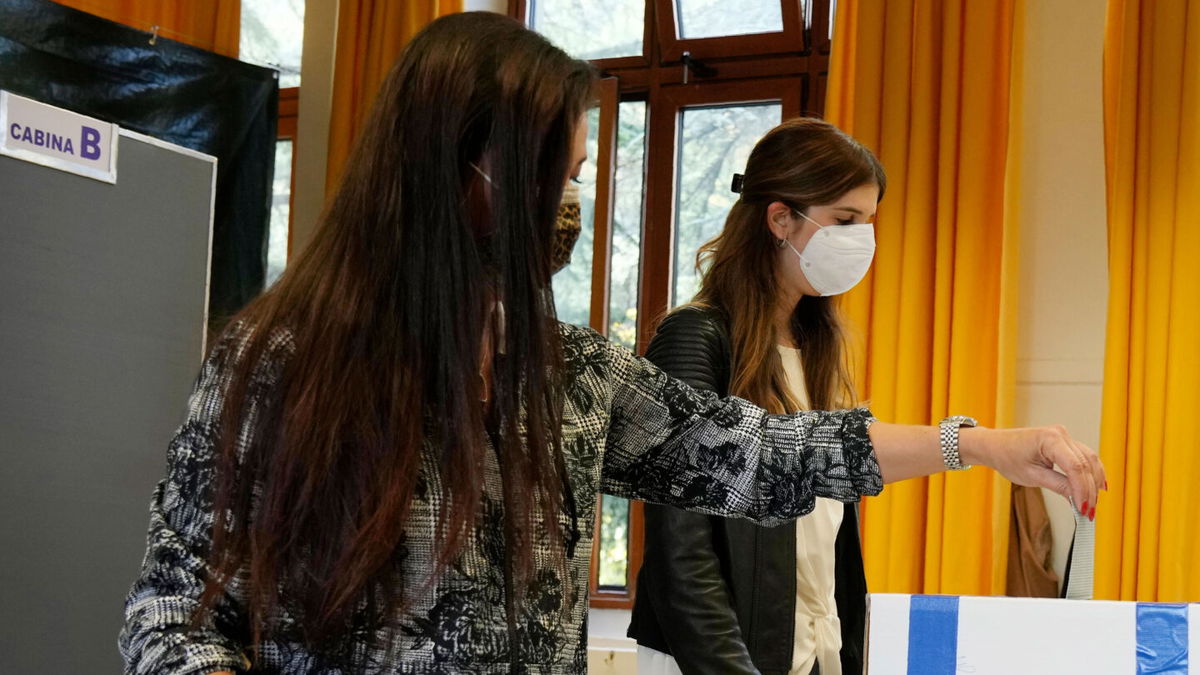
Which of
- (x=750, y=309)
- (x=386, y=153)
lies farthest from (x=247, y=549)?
(x=750, y=309)

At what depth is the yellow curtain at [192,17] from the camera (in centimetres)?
419

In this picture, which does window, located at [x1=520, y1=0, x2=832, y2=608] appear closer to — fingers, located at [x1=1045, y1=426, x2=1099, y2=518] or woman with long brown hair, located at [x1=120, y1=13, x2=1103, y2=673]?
fingers, located at [x1=1045, y1=426, x2=1099, y2=518]

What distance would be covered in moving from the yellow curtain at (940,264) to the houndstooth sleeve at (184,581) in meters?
2.37

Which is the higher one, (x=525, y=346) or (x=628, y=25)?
(x=628, y=25)

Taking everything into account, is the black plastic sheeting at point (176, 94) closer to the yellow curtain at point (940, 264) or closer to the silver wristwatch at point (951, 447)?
the yellow curtain at point (940, 264)

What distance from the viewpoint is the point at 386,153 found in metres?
0.95

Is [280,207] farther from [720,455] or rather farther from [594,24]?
[720,455]

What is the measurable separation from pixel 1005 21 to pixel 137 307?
225cm

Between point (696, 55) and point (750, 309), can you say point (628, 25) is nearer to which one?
point (696, 55)

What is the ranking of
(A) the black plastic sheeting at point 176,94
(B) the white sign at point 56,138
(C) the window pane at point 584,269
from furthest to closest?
(C) the window pane at point 584,269, (A) the black plastic sheeting at point 176,94, (B) the white sign at point 56,138

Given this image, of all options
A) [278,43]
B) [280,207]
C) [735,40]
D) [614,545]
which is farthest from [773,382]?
[278,43]

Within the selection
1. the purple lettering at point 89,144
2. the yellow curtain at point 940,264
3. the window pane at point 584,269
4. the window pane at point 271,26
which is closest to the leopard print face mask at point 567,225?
the yellow curtain at point 940,264

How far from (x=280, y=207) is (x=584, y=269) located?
129 cm

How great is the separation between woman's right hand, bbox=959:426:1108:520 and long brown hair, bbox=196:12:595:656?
0.39 metres
